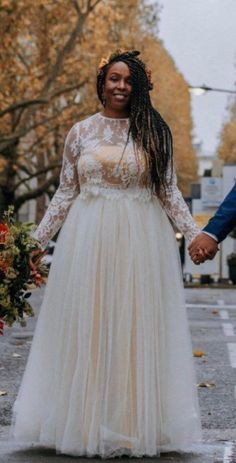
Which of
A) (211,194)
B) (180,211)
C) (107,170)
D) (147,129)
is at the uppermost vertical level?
(147,129)

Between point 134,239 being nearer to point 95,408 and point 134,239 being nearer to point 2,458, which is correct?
point 95,408

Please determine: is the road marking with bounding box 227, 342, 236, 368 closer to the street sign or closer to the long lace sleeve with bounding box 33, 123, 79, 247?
the long lace sleeve with bounding box 33, 123, 79, 247

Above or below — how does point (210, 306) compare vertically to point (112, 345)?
below

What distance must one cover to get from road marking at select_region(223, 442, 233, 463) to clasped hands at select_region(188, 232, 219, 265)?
100cm

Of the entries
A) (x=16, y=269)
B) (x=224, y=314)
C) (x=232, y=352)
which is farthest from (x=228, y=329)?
(x=16, y=269)

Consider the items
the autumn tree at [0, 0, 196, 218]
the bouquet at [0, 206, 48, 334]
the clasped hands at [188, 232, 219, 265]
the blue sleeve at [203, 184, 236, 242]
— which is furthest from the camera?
the autumn tree at [0, 0, 196, 218]

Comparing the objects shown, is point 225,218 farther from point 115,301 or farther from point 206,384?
point 206,384

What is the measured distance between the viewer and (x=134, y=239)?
703cm

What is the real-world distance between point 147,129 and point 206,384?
3.53m

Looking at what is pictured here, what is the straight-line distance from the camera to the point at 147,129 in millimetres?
7133

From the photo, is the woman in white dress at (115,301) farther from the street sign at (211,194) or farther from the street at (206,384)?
the street sign at (211,194)

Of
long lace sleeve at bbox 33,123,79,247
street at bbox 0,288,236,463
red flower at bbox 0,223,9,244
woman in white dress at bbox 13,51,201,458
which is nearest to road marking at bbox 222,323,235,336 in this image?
street at bbox 0,288,236,463

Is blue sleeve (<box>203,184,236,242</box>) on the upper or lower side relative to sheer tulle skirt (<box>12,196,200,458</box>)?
upper

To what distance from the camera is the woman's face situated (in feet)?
23.4
